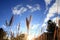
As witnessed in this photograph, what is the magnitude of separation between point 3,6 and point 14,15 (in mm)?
238

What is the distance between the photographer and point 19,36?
105 inches

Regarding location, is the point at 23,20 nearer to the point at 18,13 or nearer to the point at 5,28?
the point at 18,13

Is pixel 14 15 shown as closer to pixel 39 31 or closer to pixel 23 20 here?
pixel 23 20

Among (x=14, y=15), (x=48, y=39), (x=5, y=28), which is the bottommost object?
(x=48, y=39)

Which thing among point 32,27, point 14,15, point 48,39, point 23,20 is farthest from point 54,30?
point 14,15

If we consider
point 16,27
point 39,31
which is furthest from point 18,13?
point 39,31

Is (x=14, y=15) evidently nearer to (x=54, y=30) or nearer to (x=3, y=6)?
(x=3, y=6)

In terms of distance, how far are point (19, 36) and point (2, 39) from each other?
0.29 m

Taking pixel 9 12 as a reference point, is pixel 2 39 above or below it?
below

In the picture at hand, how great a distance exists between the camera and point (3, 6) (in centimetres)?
266

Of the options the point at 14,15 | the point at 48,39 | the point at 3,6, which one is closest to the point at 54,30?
the point at 48,39

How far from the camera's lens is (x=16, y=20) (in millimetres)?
2674

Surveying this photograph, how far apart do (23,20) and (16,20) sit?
12 centimetres

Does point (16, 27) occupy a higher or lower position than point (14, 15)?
lower
